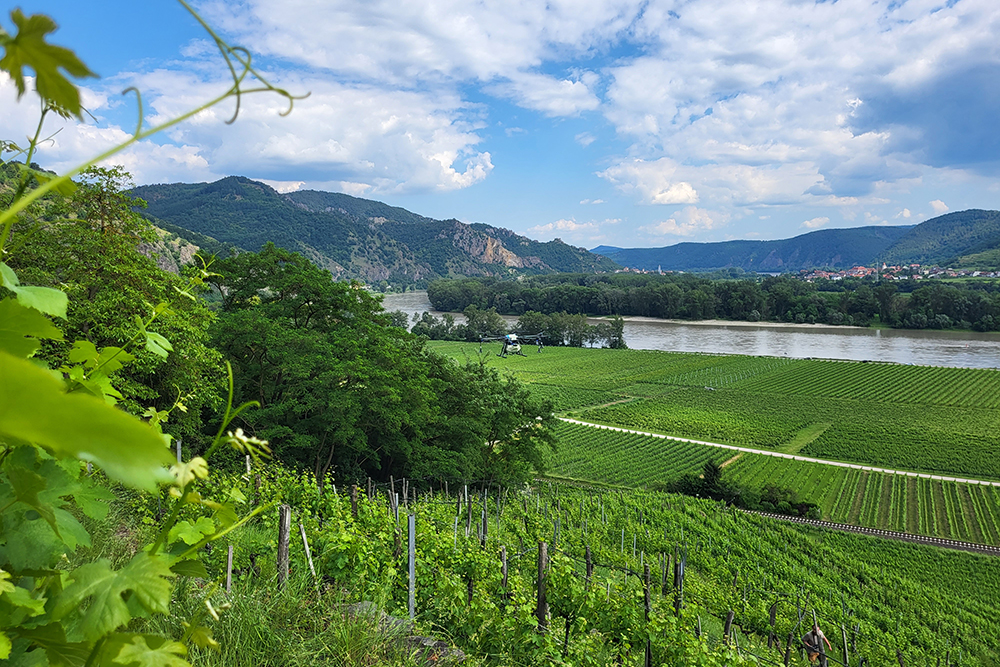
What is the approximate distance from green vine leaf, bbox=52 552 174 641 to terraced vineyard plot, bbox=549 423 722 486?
4266 cm

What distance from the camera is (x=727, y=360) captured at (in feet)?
289

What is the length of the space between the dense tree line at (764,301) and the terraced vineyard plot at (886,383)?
39.9 meters

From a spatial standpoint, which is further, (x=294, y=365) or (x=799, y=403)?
(x=799, y=403)

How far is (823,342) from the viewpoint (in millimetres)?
102062

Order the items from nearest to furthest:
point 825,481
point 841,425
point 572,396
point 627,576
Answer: point 627,576, point 825,481, point 841,425, point 572,396

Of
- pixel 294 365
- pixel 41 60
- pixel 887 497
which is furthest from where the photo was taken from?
pixel 887 497

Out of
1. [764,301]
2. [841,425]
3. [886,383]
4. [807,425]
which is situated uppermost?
[764,301]

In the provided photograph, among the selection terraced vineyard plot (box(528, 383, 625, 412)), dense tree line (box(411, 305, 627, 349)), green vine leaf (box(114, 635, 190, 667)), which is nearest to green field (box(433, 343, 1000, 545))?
terraced vineyard plot (box(528, 383, 625, 412))

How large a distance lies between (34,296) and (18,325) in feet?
0.23

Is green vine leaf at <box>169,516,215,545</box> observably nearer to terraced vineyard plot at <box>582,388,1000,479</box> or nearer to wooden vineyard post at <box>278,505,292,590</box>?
wooden vineyard post at <box>278,505,292,590</box>

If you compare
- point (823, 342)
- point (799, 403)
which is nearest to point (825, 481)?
point (799, 403)

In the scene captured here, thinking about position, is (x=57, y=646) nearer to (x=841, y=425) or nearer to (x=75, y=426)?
(x=75, y=426)

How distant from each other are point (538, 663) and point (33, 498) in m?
5.11

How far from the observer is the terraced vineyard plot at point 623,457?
43156 millimetres
